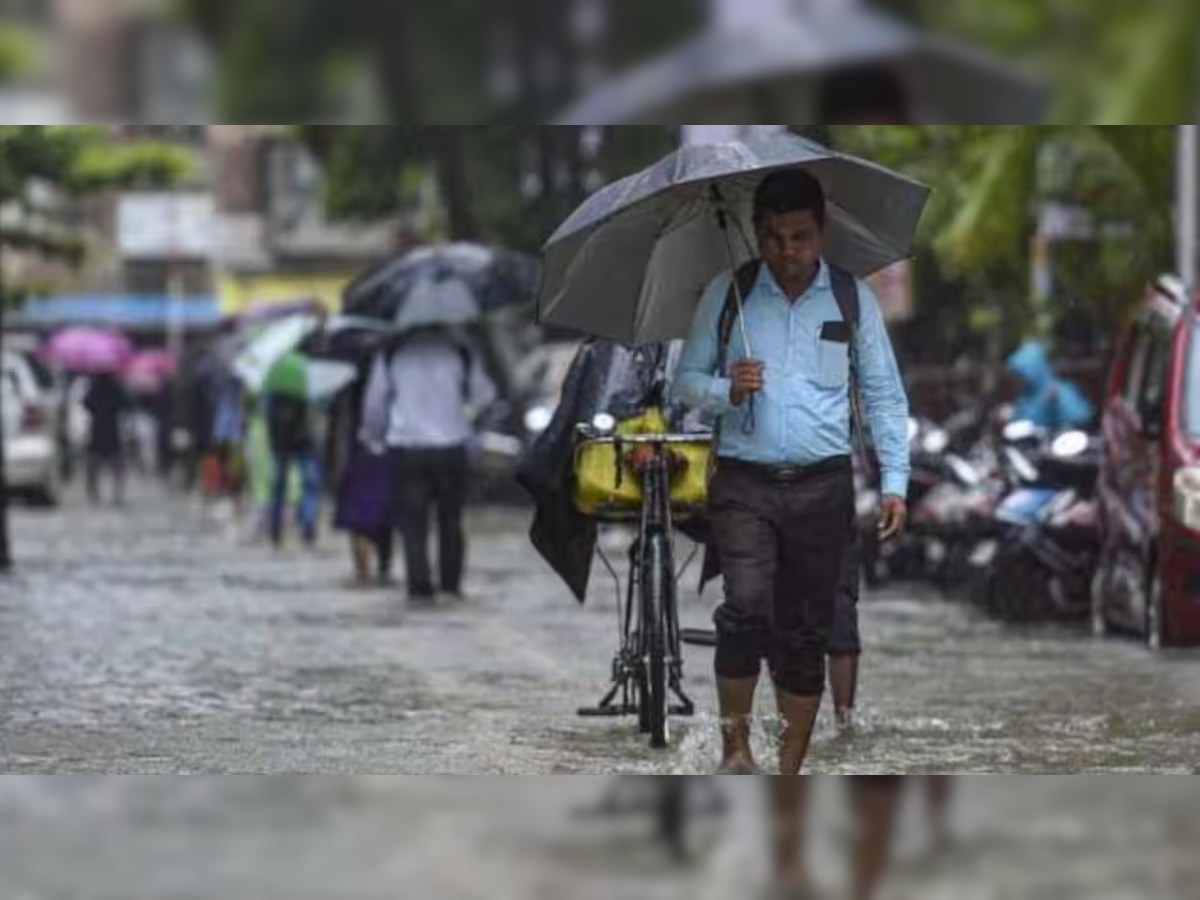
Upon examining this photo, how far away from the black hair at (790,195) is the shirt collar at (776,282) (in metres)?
0.14

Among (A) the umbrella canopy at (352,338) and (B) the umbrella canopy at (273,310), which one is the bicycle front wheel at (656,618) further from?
(B) the umbrella canopy at (273,310)

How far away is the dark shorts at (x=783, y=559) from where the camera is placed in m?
7.91

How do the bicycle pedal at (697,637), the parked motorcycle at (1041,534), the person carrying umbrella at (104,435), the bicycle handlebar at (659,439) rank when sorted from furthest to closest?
the person carrying umbrella at (104,435) < the parked motorcycle at (1041,534) < the bicycle pedal at (697,637) < the bicycle handlebar at (659,439)

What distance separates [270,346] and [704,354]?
1196 cm

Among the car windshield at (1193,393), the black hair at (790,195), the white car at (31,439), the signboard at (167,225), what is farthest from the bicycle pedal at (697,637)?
the white car at (31,439)

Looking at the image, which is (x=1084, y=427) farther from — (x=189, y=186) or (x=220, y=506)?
(x=220, y=506)

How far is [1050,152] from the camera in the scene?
10.4 metres

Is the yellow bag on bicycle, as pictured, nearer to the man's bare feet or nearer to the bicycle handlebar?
the bicycle handlebar

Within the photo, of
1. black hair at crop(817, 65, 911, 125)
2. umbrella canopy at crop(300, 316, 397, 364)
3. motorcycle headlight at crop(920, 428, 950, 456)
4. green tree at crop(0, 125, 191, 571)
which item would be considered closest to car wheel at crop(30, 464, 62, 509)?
green tree at crop(0, 125, 191, 571)

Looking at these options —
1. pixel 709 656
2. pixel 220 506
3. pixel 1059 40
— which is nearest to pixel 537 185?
pixel 709 656

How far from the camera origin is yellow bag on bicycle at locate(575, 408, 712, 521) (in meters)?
9.02

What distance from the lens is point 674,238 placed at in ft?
28.3

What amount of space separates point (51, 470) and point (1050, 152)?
62.0 ft

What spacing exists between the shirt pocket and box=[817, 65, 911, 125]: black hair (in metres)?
0.71
